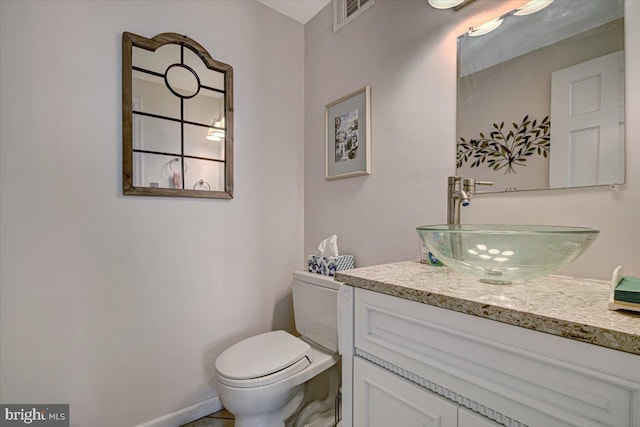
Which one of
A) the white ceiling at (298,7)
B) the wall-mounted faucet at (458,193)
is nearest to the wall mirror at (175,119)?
the white ceiling at (298,7)

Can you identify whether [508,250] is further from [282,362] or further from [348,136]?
[348,136]

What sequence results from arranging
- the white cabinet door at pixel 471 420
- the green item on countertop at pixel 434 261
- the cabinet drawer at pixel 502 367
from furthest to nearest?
the green item on countertop at pixel 434 261
the white cabinet door at pixel 471 420
the cabinet drawer at pixel 502 367

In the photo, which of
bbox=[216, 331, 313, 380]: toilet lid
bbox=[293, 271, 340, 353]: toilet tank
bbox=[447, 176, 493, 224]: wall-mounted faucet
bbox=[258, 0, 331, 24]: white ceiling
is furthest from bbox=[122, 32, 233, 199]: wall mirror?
bbox=[447, 176, 493, 224]: wall-mounted faucet

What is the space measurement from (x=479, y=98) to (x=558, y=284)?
2.25 ft

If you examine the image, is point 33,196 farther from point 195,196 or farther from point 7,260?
point 195,196

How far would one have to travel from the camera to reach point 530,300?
0.56 m

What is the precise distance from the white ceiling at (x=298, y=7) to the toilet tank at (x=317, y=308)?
64.4 inches

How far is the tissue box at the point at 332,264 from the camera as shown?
4.73 ft

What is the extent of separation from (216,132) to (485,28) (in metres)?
1.32

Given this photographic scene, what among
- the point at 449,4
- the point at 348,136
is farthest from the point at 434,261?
the point at 449,4

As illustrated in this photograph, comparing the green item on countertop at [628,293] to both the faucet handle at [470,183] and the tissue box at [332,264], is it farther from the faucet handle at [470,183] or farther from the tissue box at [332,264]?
the tissue box at [332,264]

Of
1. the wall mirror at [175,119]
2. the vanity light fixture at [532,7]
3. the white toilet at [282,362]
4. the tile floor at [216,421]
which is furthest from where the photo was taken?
the tile floor at [216,421]

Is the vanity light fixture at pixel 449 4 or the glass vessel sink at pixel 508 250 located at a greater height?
the vanity light fixture at pixel 449 4

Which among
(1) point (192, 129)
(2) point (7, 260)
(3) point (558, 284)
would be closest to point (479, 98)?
(3) point (558, 284)
